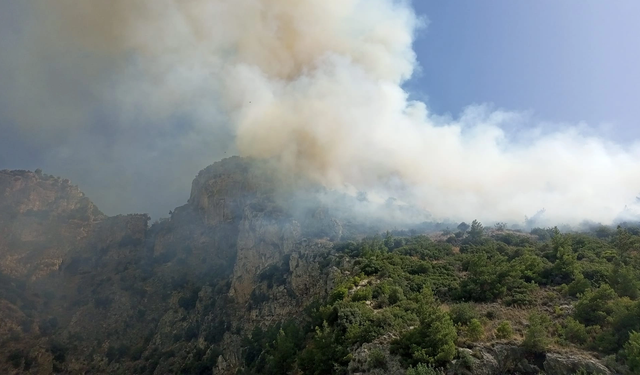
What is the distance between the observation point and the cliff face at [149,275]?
6122cm

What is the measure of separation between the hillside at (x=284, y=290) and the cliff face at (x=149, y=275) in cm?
31

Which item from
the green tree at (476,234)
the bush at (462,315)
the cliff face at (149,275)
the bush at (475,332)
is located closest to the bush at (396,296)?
the bush at (462,315)

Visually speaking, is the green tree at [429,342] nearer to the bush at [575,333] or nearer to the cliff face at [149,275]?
the bush at [575,333]

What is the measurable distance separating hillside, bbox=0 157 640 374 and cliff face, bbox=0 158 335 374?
0.31 metres

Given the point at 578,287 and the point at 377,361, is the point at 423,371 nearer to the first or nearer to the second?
the point at 377,361

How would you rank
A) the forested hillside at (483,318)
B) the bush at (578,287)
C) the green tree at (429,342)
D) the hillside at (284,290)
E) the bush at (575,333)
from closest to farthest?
the forested hillside at (483,318) → the green tree at (429,342) → the bush at (575,333) → the hillside at (284,290) → the bush at (578,287)

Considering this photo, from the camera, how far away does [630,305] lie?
19.5m

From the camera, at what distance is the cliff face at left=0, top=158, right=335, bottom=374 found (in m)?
61.2

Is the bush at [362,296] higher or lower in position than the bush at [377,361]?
higher

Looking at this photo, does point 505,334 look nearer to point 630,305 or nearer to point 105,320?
point 630,305

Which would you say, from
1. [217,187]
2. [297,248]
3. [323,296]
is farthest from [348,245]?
[217,187]

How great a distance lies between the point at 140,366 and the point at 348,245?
40.9m

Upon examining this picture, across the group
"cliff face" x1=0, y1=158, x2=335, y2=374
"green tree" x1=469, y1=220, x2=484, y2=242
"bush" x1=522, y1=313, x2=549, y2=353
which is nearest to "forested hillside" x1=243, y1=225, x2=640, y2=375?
"bush" x1=522, y1=313, x2=549, y2=353

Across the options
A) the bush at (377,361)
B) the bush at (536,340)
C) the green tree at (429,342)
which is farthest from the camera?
the bush at (377,361)
